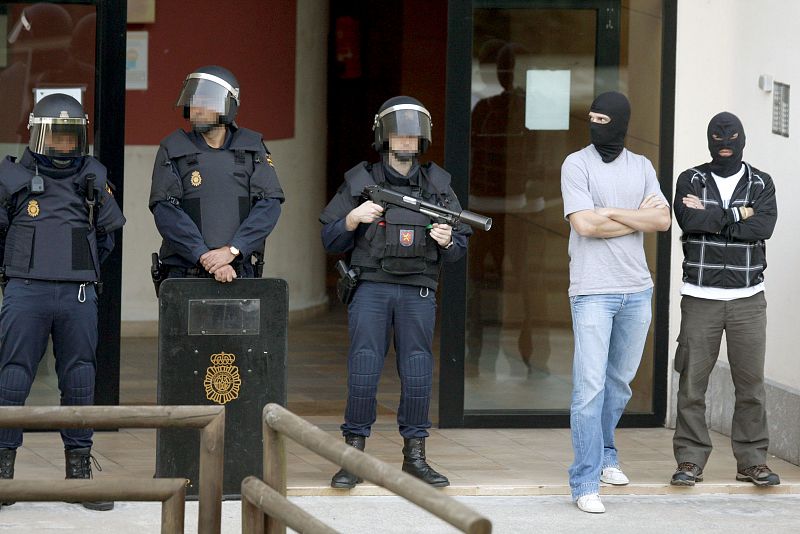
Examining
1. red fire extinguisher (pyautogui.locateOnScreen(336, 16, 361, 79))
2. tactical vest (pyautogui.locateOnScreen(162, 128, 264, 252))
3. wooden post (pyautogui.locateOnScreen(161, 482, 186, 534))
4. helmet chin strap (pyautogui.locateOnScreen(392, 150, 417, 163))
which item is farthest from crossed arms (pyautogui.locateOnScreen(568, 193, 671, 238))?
→ red fire extinguisher (pyautogui.locateOnScreen(336, 16, 361, 79))

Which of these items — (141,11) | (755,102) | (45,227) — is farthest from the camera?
(141,11)

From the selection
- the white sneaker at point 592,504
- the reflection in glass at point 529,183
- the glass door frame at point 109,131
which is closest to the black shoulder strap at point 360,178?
the reflection in glass at point 529,183

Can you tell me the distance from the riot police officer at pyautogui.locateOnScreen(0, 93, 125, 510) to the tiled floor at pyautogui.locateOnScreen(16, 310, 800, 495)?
2.06ft

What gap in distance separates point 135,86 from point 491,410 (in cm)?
447

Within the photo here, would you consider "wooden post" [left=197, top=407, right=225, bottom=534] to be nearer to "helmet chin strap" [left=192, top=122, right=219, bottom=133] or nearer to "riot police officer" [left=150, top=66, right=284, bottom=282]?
"riot police officer" [left=150, top=66, right=284, bottom=282]

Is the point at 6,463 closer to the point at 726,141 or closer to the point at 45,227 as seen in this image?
the point at 45,227

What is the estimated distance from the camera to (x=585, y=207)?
241 inches

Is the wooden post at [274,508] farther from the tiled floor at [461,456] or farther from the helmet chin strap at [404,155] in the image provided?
the helmet chin strap at [404,155]

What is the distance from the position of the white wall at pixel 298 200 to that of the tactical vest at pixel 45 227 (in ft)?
15.6

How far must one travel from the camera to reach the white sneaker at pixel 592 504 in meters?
6.21

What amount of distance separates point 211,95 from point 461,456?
7.66ft

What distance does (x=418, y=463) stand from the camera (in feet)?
21.2

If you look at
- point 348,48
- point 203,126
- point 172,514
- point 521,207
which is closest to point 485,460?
point 521,207

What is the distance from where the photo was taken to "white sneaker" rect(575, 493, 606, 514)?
20.4ft
